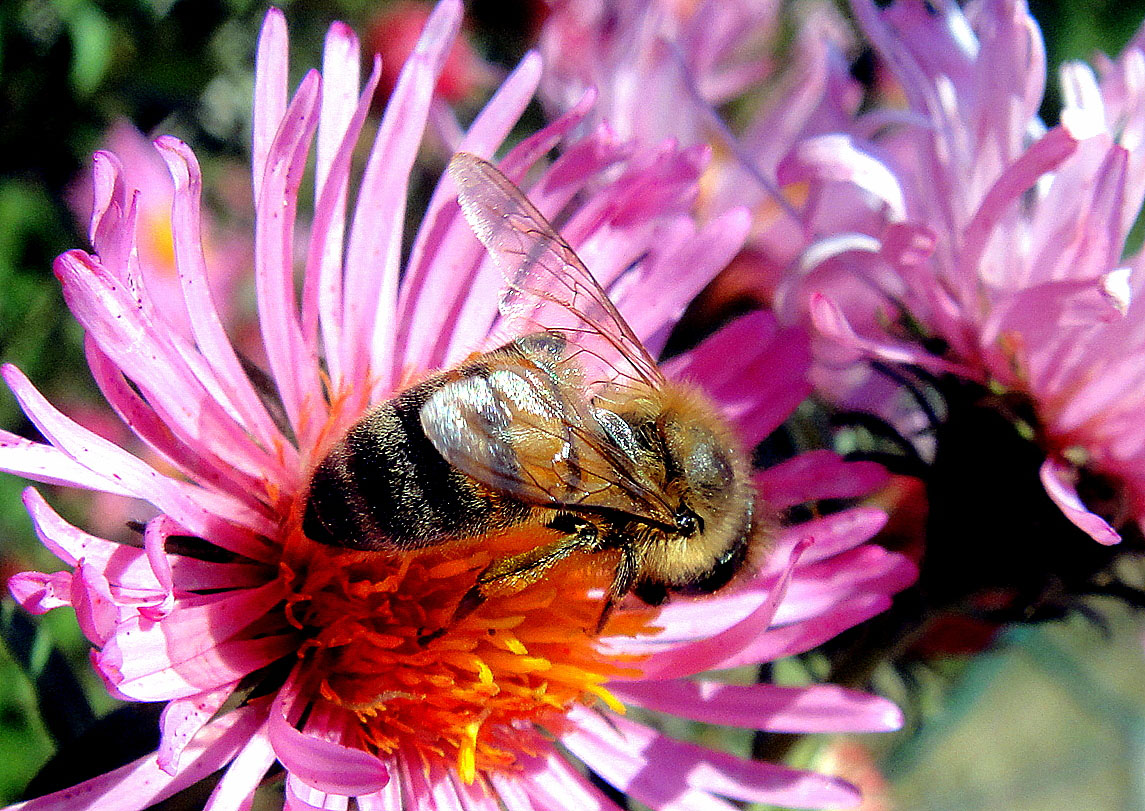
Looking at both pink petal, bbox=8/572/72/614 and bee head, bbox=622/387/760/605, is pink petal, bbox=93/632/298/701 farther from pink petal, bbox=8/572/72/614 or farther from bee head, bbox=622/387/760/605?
bee head, bbox=622/387/760/605

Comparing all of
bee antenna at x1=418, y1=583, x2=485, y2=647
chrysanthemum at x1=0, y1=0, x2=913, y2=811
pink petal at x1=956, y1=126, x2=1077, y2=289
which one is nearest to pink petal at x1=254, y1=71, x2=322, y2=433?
chrysanthemum at x1=0, y1=0, x2=913, y2=811

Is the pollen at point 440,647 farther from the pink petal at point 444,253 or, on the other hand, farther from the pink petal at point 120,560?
the pink petal at point 444,253

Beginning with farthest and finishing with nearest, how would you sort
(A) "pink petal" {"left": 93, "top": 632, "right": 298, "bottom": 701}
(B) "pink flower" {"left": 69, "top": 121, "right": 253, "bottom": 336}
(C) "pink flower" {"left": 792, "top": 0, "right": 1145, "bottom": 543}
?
(B) "pink flower" {"left": 69, "top": 121, "right": 253, "bottom": 336}
(C) "pink flower" {"left": 792, "top": 0, "right": 1145, "bottom": 543}
(A) "pink petal" {"left": 93, "top": 632, "right": 298, "bottom": 701}

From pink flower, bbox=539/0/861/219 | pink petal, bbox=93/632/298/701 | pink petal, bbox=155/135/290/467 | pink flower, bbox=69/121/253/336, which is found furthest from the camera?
pink flower, bbox=69/121/253/336

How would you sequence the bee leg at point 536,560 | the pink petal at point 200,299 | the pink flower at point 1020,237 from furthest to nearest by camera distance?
the pink flower at point 1020,237, the bee leg at point 536,560, the pink petal at point 200,299

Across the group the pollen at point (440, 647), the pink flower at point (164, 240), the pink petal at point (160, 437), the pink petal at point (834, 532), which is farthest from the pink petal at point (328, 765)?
the pink flower at point (164, 240)

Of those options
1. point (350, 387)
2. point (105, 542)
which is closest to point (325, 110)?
point (350, 387)
